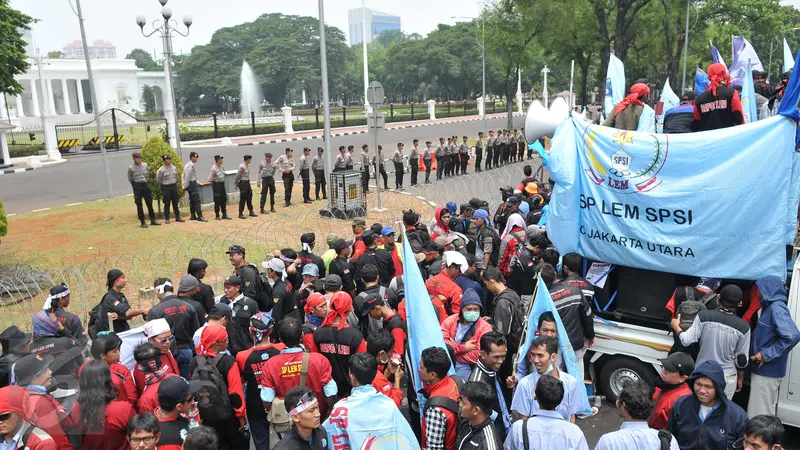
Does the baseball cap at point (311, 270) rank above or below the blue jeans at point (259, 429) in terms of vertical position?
above

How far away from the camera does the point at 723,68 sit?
8484mm

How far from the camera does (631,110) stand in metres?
9.10

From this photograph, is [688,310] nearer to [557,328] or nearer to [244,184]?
[557,328]

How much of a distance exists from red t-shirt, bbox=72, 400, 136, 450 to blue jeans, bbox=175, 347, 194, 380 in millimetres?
1864

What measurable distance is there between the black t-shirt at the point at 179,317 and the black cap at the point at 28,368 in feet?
4.36

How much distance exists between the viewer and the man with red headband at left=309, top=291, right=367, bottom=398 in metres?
5.55

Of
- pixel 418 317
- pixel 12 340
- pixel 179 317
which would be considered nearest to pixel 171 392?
pixel 418 317

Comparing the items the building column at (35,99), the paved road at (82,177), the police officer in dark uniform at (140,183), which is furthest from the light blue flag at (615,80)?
the building column at (35,99)

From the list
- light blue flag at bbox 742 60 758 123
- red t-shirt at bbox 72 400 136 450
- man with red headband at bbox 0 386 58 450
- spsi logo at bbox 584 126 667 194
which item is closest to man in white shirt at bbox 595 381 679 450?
spsi logo at bbox 584 126 667 194

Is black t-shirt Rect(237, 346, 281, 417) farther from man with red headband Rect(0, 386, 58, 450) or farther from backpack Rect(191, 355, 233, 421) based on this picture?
man with red headband Rect(0, 386, 58, 450)

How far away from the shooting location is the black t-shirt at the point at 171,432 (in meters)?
4.29

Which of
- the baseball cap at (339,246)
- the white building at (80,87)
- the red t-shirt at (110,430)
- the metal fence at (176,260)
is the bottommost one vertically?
the metal fence at (176,260)

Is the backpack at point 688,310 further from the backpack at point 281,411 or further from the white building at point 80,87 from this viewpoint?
the white building at point 80,87

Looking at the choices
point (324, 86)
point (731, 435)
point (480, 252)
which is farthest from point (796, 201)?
point (324, 86)
